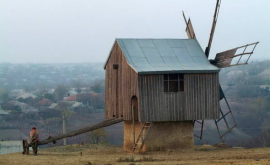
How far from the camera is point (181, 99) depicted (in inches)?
1106

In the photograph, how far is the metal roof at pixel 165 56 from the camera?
28.1 meters

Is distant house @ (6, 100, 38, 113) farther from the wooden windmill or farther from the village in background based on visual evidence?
the wooden windmill

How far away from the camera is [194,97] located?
92.9ft

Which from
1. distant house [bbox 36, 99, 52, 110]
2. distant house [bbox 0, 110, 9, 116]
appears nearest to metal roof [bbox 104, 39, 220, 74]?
distant house [bbox 0, 110, 9, 116]

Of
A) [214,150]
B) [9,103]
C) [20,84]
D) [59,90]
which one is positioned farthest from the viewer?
[20,84]

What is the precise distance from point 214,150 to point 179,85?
4.18 meters

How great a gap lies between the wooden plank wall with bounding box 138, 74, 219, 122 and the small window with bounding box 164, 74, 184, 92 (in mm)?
260

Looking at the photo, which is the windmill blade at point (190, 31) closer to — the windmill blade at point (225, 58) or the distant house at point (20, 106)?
the windmill blade at point (225, 58)

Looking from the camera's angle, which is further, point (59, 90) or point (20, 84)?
point (20, 84)

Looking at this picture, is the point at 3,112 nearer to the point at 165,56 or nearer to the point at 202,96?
the point at 165,56

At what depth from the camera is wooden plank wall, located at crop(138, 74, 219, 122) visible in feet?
90.4

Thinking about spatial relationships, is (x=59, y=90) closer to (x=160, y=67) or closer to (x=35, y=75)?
(x=35, y=75)

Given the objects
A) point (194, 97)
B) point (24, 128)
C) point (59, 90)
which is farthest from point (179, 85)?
point (59, 90)

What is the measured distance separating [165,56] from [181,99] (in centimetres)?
286
